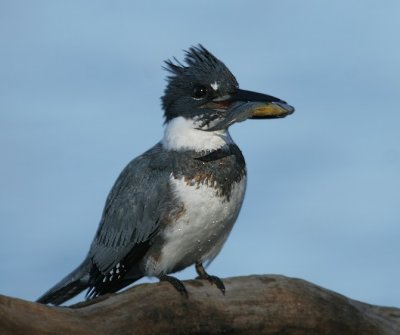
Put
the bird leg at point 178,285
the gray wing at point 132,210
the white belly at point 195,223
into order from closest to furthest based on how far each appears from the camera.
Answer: the bird leg at point 178,285, the white belly at point 195,223, the gray wing at point 132,210

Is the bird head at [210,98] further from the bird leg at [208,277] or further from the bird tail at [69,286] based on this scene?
the bird tail at [69,286]

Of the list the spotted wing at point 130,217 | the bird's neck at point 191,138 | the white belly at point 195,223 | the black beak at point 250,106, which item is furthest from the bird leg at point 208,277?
the black beak at point 250,106

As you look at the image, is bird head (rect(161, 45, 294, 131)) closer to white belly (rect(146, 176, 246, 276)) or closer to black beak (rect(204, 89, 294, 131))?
black beak (rect(204, 89, 294, 131))

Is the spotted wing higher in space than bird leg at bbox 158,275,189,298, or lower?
higher

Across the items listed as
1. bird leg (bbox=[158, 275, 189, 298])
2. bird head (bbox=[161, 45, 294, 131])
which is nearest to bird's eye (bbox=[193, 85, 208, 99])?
bird head (bbox=[161, 45, 294, 131])

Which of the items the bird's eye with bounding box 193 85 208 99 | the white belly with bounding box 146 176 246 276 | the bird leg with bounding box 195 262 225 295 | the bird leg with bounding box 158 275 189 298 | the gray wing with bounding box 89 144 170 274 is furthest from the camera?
the bird's eye with bounding box 193 85 208 99

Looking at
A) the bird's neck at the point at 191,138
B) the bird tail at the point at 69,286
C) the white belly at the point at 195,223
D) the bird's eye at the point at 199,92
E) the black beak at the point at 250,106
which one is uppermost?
the bird's eye at the point at 199,92

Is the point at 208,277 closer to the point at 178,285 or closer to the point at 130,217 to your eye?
the point at 178,285

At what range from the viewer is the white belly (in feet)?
21.6

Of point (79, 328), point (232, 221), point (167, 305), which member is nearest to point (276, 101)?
point (232, 221)

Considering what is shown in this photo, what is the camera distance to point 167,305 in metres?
6.06

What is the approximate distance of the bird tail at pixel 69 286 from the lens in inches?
280

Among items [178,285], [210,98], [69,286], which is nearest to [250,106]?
[210,98]

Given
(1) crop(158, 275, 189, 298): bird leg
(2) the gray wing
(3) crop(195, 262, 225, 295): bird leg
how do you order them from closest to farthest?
1. (1) crop(158, 275, 189, 298): bird leg
2. (3) crop(195, 262, 225, 295): bird leg
3. (2) the gray wing
